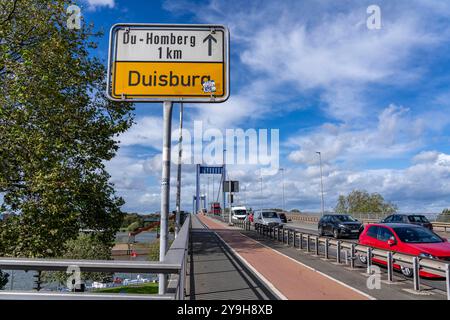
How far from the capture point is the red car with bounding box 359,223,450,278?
10773 millimetres

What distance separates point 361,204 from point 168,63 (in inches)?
3372

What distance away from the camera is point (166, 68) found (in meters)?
4.47

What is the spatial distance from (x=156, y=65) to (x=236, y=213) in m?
62.5

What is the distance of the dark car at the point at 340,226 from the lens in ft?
83.4

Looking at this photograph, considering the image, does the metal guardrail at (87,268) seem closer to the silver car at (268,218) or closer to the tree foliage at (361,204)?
the silver car at (268,218)

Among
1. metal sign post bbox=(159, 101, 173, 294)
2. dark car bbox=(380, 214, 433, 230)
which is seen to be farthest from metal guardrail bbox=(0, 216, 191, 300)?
dark car bbox=(380, 214, 433, 230)

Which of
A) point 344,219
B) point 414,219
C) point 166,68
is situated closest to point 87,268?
point 166,68

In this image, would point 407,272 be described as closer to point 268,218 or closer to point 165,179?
point 165,179

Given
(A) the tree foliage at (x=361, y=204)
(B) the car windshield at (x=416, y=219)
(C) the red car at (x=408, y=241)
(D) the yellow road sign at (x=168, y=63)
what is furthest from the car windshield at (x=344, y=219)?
(A) the tree foliage at (x=361, y=204)

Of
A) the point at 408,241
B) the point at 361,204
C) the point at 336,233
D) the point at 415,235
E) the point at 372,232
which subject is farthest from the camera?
the point at 361,204

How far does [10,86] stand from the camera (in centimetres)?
1225

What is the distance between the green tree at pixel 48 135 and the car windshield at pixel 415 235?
11.4 m

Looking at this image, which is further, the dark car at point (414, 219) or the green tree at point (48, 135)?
the dark car at point (414, 219)
